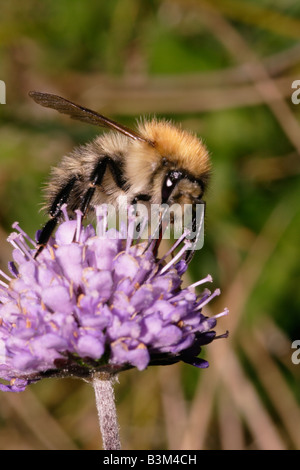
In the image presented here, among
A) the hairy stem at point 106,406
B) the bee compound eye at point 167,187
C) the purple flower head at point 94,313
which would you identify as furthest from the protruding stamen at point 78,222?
the hairy stem at point 106,406

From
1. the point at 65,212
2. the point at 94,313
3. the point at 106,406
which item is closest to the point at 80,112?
the point at 65,212

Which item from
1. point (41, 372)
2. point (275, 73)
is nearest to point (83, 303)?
point (41, 372)

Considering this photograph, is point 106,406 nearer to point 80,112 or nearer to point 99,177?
point 99,177

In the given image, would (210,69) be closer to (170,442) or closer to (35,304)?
(170,442)

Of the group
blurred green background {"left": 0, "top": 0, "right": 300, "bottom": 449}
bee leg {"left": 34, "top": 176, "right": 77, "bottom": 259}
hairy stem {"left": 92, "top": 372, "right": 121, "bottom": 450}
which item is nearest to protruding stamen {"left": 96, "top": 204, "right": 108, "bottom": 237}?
bee leg {"left": 34, "top": 176, "right": 77, "bottom": 259}
